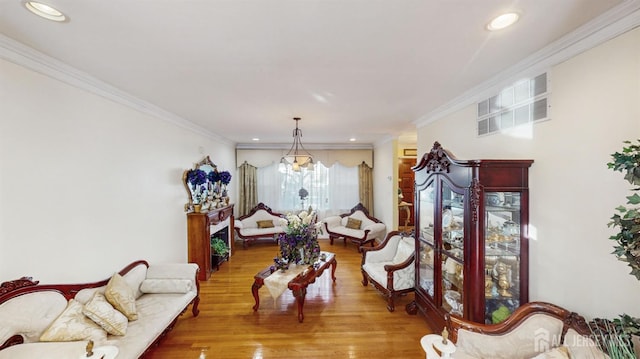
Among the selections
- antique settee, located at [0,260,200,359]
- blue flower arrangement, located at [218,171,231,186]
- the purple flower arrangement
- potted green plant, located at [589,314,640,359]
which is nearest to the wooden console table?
blue flower arrangement, located at [218,171,231,186]

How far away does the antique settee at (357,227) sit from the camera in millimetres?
5618

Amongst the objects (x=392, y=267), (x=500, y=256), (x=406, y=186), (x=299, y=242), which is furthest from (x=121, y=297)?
(x=406, y=186)

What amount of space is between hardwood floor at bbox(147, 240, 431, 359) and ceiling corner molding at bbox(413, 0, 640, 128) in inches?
105

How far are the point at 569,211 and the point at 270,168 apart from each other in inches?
237

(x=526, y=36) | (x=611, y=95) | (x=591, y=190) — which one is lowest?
(x=591, y=190)

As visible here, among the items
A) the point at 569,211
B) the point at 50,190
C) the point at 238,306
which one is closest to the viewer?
the point at 569,211

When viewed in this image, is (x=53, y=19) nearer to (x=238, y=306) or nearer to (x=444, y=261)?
(x=238, y=306)

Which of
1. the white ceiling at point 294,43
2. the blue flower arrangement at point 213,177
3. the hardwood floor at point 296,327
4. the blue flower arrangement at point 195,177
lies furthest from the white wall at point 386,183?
the blue flower arrangement at point 195,177

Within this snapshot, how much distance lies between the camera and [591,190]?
1.58 m

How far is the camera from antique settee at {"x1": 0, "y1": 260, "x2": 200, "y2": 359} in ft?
5.38

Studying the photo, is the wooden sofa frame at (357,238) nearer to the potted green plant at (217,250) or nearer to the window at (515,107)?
the potted green plant at (217,250)

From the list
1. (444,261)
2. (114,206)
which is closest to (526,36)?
(444,261)

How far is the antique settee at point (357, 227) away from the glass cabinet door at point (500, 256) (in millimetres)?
3406

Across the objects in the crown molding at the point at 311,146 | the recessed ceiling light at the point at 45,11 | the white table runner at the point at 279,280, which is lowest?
the white table runner at the point at 279,280
